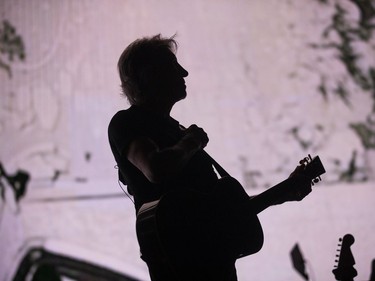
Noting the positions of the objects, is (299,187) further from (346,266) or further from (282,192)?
(346,266)

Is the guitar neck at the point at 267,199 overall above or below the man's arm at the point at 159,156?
below

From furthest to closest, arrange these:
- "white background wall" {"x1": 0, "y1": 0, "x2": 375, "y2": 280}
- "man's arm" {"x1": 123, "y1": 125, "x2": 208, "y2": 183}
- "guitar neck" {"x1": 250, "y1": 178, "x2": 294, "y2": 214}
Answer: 1. "white background wall" {"x1": 0, "y1": 0, "x2": 375, "y2": 280}
2. "guitar neck" {"x1": 250, "y1": 178, "x2": 294, "y2": 214}
3. "man's arm" {"x1": 123, "y1": 125, "x2": 208, "y2": 183}

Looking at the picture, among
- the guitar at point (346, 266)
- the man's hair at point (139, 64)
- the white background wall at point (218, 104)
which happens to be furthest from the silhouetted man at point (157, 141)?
the white background wall at point (218, 104)

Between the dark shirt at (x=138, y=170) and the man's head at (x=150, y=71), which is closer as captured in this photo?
the dark shirt at (x=138, y=170)

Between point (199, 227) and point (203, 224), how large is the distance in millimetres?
11

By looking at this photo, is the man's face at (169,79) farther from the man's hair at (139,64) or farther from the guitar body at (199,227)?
the guitar body at (199,227)

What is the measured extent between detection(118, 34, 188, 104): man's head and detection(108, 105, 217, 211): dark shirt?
68 millimetres

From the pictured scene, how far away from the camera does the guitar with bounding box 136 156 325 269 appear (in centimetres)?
85

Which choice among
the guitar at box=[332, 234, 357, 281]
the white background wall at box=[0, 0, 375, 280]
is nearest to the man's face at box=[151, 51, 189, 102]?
the guitar at box=[332, 234, 357, 281]

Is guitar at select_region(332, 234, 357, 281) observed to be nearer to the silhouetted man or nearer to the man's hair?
the silhouetted man

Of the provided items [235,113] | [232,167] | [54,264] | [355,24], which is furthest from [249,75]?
[54,264]

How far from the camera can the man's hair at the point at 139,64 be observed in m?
A: 1.01

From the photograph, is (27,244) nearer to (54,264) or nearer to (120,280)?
(54,264)

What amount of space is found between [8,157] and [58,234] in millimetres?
486
